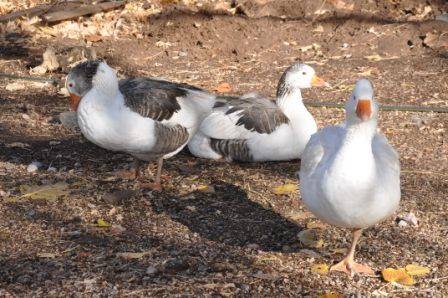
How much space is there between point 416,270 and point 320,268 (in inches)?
23.0

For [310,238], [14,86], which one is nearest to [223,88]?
[14,86]

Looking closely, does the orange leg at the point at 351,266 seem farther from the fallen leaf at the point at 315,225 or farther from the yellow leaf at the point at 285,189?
the yellow leaf at the point at 285,189

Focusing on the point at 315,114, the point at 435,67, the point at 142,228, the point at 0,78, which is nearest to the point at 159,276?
the point at 142,228

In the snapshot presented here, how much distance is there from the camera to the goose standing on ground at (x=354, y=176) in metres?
4.12

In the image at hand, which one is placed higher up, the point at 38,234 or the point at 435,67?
the point at 435,67

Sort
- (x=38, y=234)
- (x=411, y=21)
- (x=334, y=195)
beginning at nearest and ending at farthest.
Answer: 1. (x=334, y=195)
2. (x=38, y=234)
3. (x=411, y=21)

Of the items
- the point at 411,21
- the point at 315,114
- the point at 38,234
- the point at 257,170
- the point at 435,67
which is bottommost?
the point at 38,234

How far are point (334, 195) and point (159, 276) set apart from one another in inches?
45.3

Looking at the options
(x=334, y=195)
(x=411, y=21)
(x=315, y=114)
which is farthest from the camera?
(x=411, y=21)

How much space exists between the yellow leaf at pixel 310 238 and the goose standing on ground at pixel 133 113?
1.42 m

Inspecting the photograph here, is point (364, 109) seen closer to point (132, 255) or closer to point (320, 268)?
point (320, 268)

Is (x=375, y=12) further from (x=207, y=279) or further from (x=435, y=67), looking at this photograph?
(x=207, y=279)

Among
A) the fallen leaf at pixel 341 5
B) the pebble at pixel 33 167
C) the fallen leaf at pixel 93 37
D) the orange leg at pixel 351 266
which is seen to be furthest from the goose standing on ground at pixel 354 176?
the fallen leaf at pixel 341 5

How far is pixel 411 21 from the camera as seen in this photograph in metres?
10.7
